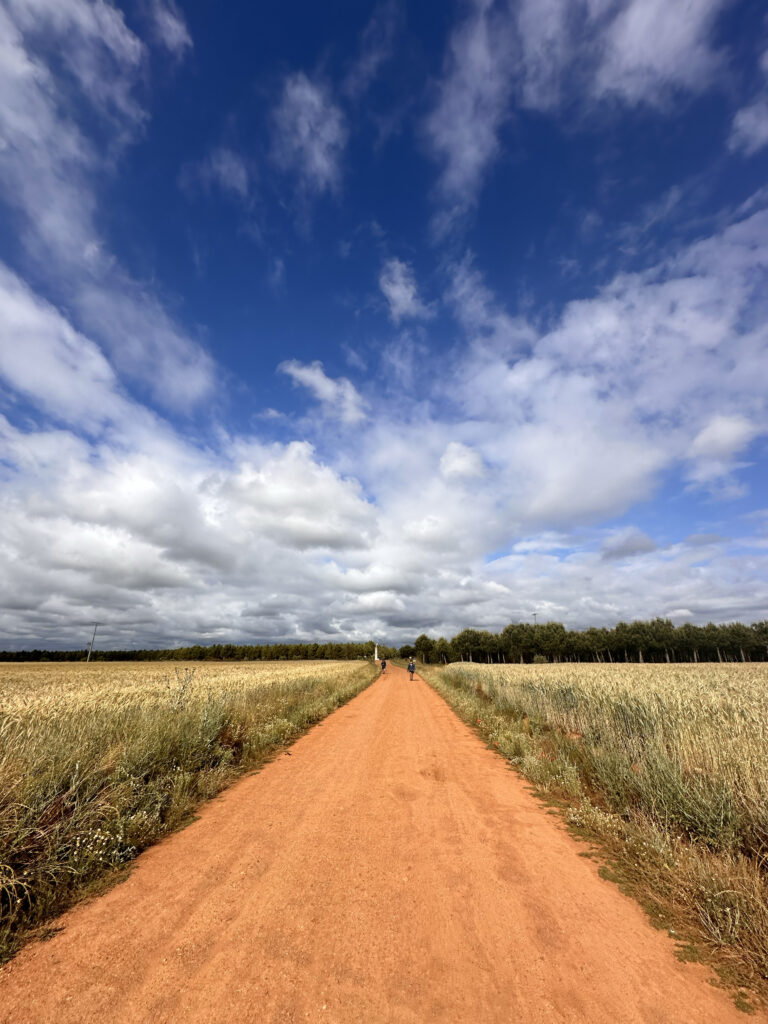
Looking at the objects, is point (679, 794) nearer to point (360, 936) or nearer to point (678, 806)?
point (678, 806)

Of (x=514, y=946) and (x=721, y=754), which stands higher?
(x=721, y=754)

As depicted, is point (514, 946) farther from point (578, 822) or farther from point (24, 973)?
point (24, 973)

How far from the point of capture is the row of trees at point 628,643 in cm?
9081

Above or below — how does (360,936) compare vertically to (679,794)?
below

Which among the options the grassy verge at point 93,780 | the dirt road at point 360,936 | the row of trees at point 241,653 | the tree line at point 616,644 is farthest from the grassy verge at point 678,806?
the row of trees at point 241,653

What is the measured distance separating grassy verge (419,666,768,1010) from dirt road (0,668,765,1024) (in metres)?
0.38

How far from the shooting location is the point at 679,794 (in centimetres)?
555

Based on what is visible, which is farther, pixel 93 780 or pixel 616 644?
pixel 616 644

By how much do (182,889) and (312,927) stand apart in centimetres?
158

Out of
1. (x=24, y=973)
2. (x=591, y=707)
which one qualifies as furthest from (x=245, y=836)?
(x=591, y=707)

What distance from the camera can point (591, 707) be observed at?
10172mm

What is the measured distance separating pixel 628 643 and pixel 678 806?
337 feet

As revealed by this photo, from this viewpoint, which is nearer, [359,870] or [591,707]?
[359,870]

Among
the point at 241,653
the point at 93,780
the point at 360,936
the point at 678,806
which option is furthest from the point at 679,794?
the point at 241,653
